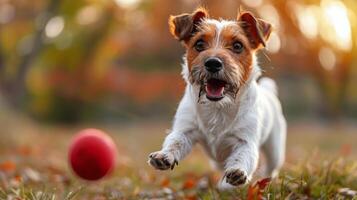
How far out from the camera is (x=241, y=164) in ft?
14.6

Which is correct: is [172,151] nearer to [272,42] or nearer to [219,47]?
[219,47]

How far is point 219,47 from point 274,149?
2.09 m

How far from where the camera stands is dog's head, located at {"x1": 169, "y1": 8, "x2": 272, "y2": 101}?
4.48 m

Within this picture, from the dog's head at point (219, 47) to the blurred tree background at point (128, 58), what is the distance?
12590mm

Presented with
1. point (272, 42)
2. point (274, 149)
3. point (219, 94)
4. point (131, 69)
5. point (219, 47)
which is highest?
point (131, 69)

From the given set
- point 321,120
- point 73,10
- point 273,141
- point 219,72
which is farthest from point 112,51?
point 219,72

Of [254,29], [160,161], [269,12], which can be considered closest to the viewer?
[160,161]

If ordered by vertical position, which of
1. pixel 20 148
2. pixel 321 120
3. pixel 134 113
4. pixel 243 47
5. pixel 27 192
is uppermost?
pixel 134 113

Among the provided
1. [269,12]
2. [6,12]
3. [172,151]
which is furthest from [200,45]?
[6,12]

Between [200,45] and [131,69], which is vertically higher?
[131,69]

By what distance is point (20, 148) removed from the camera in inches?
452

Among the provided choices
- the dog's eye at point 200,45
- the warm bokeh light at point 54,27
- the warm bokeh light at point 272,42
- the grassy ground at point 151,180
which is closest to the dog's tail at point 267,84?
the warm bokeh light at point 272,42

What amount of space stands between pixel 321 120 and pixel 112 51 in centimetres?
888

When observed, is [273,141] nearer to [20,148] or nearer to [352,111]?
[20,148]
